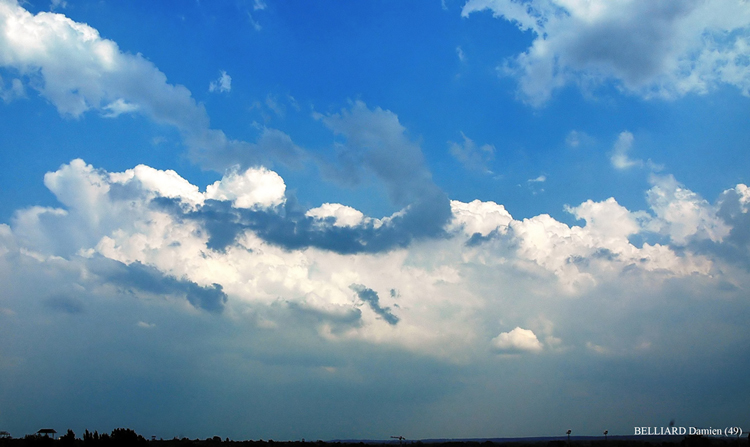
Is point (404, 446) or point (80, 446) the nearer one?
point (80, 446)

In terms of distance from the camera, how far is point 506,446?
13425 centimetres

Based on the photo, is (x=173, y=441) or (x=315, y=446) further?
(x=315, y=446)

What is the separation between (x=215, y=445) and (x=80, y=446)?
144 ft

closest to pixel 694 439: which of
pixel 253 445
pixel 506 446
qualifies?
pixel 506 446

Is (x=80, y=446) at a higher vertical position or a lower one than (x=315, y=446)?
higher

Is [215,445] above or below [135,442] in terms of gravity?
below

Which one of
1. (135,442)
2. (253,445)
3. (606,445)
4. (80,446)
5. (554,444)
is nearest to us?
(135,442)

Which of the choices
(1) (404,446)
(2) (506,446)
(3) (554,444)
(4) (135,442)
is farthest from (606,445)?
(4) (135,442)

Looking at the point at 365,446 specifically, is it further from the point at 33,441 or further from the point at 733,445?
the point at 733,445

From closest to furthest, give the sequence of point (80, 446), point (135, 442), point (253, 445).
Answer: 1. point (135, 442)
2. point (80, 446)
3. point (253, 445)

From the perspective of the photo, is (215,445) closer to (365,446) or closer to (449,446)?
(365,446)

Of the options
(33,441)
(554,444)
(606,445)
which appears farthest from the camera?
(554,444)

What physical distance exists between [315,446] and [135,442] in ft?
234

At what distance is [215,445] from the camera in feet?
460
